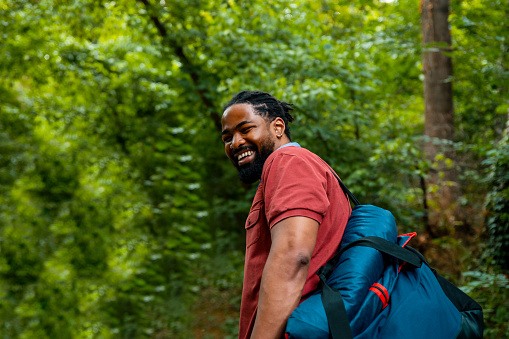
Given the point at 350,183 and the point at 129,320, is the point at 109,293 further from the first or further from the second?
the point at 350,183

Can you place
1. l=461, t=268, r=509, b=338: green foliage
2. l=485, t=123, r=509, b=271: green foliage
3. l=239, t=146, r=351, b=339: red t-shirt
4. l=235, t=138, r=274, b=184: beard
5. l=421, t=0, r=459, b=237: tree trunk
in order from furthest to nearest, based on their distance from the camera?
l=421, t=0, r=459, b=237: tree trunk
l=485, t=123, r=509, b=271: green foliage
l=461, t=268, r=509, b=338: green foliage
l=235, t=138, r=274, b=184: beard
l=239, t=146, r=351, b=339: red t-shirt

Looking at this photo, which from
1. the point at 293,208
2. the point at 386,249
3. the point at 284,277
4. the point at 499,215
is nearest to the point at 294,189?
the point at 293,208

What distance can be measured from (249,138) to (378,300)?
0.81 m

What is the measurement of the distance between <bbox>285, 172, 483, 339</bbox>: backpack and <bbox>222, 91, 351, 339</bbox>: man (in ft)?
0.20

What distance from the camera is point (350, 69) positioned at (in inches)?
228

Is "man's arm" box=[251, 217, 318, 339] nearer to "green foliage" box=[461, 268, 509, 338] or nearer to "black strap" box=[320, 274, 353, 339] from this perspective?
"black strap" box=[320, 274, 353, 339]

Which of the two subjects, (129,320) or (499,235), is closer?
(499,235)

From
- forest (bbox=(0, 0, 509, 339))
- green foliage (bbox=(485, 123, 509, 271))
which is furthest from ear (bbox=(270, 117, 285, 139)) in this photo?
green foliage (bbox=(485, 123, 509, 271))

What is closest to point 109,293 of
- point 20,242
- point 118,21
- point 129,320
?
point 129,320

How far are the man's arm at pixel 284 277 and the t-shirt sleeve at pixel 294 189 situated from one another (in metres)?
0.04

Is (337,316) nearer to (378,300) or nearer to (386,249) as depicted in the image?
(378,300)

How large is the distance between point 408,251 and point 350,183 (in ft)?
12.6

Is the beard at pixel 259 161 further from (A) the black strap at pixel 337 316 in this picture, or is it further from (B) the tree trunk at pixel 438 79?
(B) the tree trunk at pixel 438 79

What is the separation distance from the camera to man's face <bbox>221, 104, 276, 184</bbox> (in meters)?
1.83
